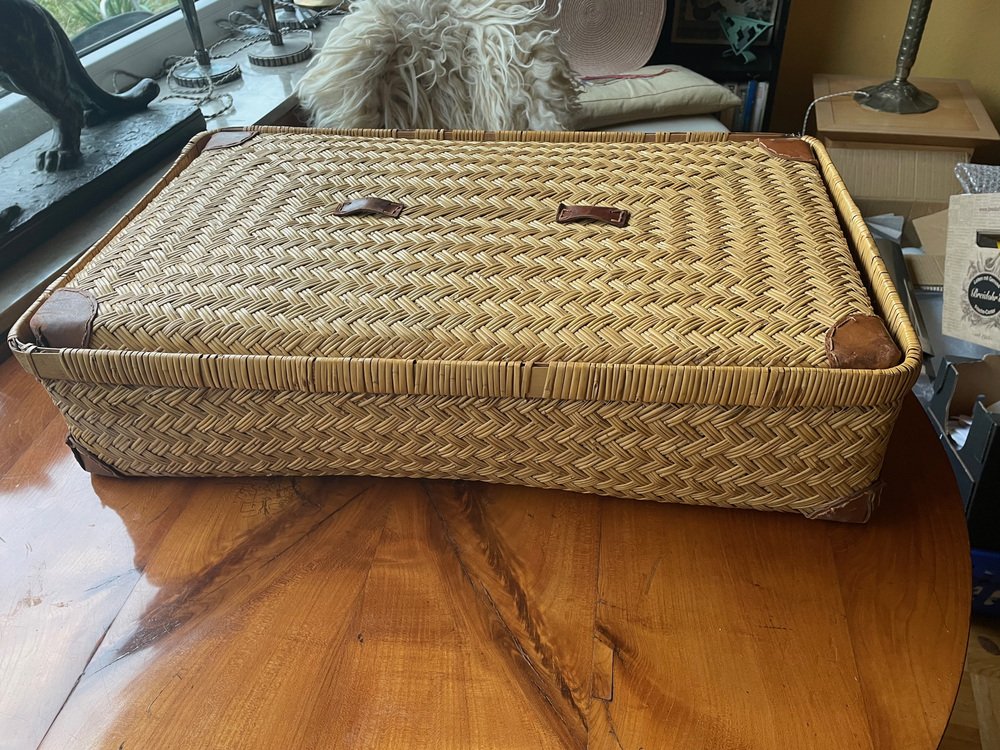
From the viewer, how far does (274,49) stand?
4.86 ft

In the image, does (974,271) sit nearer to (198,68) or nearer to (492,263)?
(492,263)

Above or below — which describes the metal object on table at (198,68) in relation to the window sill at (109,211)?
above

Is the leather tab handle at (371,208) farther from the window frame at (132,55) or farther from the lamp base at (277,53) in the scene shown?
the lamp base at (277,53)

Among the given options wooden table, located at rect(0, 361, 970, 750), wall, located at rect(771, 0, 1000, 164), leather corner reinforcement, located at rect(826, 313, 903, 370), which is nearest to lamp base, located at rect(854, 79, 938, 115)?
wall, located at rect(771, 0, 1000, 164)

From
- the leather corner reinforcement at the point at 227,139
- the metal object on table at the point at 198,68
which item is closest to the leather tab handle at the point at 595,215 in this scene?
the leather corner reinforcement at the point at 227,139

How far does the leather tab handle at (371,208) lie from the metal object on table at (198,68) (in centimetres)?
83

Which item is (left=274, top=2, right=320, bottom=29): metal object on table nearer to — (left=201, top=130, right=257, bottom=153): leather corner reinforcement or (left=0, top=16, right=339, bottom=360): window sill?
(left=0, top=16, right=339, bottom=360): window sill

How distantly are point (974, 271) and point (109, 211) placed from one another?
4.09 feet

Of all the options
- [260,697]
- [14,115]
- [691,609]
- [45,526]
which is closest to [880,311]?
[691,609]

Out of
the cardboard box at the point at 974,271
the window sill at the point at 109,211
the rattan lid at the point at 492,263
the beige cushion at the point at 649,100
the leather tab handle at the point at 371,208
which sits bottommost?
the cardboard box at the point at 974,271

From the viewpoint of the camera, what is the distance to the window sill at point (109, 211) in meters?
0.88

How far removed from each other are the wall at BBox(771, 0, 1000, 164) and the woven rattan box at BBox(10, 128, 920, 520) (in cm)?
147

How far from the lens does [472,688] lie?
0.52 meters

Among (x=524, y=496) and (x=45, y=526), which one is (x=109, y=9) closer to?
(x=45, y=526)
